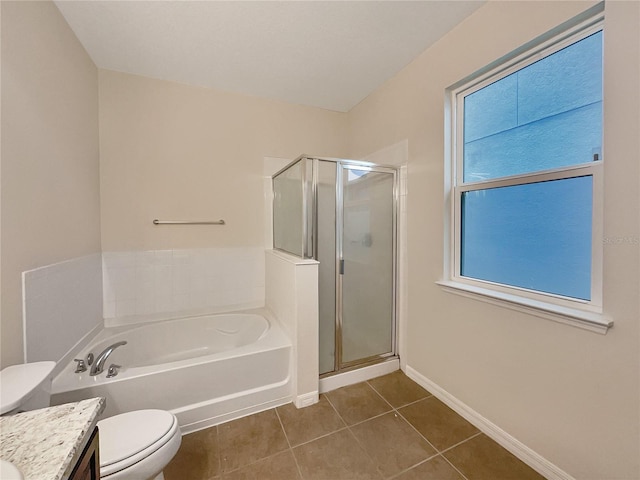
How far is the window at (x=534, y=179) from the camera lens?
1.15 meters

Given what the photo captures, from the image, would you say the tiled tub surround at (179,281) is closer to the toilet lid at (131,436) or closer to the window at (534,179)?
the toilet lid at (131,436)

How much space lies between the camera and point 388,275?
7.31ft

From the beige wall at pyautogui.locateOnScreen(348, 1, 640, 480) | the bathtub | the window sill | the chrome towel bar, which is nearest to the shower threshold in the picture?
the beige wall at pyautogui.locateOnScreen(348, 1, 640, 480)

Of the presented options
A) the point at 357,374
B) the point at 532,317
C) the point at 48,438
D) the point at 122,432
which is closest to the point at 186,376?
the point at 122,432

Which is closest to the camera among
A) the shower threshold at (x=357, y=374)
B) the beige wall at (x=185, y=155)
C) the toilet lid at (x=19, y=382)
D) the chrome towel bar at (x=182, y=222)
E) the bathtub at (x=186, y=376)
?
the toilet lid at (x=19, y=382)

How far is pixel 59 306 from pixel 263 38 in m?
2.12

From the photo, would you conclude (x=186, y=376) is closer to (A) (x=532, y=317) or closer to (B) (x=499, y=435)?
(B) (x=499, y=435)

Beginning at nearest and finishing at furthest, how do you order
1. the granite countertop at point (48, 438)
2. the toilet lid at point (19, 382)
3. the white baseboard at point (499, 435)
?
the granite countertop at point (48, 438) < the toilet lid at point (19, 382) < the white baseboard at point (499, 435)

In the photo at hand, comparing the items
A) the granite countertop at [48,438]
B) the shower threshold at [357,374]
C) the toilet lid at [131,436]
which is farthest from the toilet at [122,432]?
the shower threshold at [357,374]

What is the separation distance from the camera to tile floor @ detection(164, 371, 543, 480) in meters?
1.27

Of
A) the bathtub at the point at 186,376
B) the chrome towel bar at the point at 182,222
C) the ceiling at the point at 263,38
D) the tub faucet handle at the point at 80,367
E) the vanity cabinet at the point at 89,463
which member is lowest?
the bathtub at the point at 186,376

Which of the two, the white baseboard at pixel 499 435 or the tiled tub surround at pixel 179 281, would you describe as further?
the tiled tub surround at pixel 179 281

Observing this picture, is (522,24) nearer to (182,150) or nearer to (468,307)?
(468,307)

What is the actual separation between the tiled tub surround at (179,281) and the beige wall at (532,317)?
1.54m
